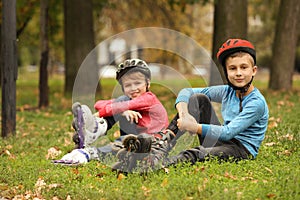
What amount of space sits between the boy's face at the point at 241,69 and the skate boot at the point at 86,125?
160 cm

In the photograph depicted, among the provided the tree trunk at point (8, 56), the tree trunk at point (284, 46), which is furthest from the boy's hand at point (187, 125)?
the tree trunk at point (284, 46)

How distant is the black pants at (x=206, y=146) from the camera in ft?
18.4

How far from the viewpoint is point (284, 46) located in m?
15.5

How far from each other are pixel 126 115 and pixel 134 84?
1.42ft

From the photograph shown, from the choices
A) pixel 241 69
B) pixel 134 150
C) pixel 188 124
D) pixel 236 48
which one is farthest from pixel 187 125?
pixel 236 48

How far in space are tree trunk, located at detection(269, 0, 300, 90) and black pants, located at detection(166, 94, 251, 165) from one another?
33.0 ft

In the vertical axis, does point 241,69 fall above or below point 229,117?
above

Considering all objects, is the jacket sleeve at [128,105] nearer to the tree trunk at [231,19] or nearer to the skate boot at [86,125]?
the skate boot at [86,125]

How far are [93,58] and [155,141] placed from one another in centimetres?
1006

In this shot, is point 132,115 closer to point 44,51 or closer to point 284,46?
point 44,51

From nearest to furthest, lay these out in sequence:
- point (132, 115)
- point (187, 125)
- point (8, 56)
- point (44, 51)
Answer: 1. point (187, 125)
2. point (132, 115)
3. point (8, 56)
4. point (44, 51)

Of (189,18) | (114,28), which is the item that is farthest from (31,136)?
(189,18)

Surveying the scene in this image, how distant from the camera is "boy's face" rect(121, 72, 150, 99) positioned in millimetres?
6230

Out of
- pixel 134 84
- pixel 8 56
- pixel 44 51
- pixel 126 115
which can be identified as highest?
pixel 44 51
